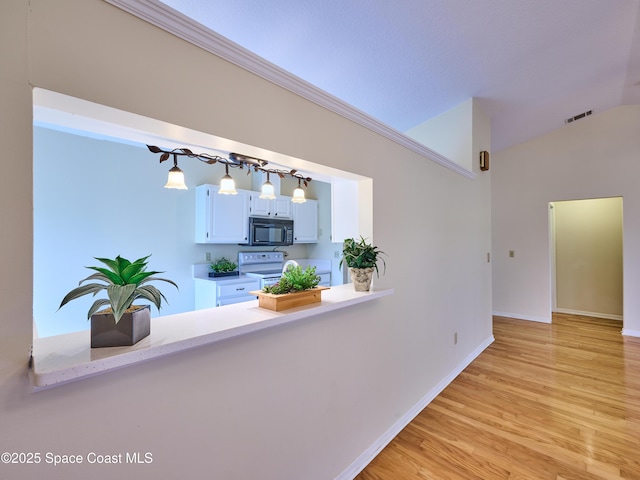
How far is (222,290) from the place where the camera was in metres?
3.40

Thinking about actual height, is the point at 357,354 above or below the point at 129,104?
below

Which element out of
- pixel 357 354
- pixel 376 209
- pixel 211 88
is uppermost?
pixel 211 88

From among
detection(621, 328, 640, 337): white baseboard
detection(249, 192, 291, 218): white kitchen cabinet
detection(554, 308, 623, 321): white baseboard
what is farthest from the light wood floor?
detection(249, 192, 291, 218): white kitchen cabinet

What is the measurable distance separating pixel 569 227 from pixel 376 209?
514 cm

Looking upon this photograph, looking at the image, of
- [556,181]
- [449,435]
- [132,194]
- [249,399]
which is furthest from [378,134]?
[556,181]

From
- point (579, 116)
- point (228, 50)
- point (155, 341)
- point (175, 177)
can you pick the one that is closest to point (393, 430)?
point (155, 341)

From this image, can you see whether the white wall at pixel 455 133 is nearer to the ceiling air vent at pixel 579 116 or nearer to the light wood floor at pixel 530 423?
the ceiling air vent at pixel 579 116

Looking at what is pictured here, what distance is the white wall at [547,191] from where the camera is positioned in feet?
12.7

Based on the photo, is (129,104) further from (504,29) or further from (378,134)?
(504,29)

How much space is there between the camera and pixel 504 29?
2.04m

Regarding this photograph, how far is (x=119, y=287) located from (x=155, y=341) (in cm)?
21

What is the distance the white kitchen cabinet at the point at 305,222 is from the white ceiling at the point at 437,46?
204 centimetres

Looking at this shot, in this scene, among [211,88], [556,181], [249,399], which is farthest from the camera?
[556,181]

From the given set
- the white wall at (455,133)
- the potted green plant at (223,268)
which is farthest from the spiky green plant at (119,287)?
the white wall at (455,133)
